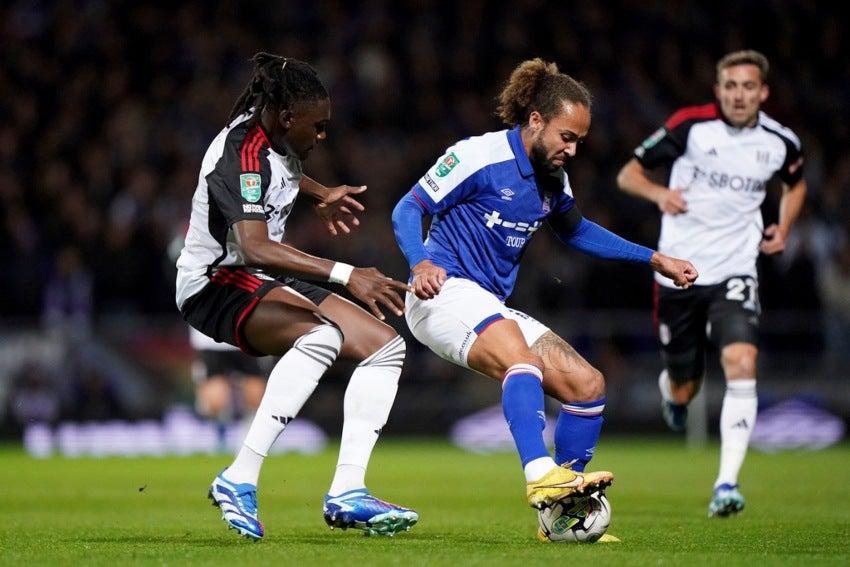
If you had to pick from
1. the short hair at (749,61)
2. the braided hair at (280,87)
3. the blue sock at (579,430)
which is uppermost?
the short hair at (749,61)

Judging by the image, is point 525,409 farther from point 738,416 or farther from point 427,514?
point 738,416

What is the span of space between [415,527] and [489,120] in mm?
12014

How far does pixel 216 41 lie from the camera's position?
19.4 metres

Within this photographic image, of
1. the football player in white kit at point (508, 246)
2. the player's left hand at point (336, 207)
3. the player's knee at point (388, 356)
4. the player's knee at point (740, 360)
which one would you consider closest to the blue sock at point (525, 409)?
the football player in white kit at point (508, 246)

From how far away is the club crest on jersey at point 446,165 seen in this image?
669 cm

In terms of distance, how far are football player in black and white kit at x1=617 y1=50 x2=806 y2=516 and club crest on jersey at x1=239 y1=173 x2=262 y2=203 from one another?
3.76 meters

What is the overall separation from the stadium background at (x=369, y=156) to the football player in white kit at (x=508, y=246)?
8.74 m

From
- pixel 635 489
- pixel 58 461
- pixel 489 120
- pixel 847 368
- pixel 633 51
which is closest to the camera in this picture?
pixel 635 489

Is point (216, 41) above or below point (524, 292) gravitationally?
above

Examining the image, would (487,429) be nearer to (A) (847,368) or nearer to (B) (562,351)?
(A) (847,368)

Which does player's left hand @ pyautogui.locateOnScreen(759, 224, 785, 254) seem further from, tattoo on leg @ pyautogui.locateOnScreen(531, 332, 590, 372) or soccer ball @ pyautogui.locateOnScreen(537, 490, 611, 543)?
soccer ball @ pyautogui.locateOnScreen(537, 490, 611, 543)

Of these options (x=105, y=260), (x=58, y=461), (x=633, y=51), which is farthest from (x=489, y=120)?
(x=58, y=461)

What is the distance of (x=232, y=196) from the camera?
6.04m

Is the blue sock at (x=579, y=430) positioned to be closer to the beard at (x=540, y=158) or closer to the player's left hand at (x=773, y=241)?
the beard at (x=540, y=158)
